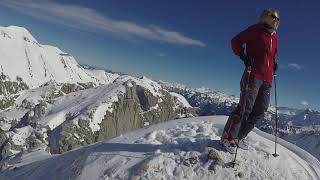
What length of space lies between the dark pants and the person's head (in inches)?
81.2

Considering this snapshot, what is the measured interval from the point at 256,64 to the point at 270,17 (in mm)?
1743

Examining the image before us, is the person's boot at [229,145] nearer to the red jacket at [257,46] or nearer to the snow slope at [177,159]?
the snow slope at [177,159]

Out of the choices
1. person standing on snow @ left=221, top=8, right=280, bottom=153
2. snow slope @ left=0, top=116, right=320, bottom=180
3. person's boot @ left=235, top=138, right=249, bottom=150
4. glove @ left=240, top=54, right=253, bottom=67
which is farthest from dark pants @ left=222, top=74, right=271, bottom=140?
snow slope @ left=0, top=116, right=320, bottom=180

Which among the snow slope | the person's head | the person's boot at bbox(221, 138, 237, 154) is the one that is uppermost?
the person's head

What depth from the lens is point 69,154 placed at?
20.5 meters

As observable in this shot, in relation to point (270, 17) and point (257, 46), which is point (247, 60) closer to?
point (257, 46)

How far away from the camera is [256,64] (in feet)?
53.6

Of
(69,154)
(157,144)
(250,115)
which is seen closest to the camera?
(250,115)

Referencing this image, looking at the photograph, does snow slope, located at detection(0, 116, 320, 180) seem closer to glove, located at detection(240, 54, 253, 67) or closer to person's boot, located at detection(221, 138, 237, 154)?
person's boot, located at detection(221, 138, 237, 154)

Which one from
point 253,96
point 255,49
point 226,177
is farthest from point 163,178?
point 255,49

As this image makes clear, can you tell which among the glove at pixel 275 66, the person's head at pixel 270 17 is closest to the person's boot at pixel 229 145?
the glove at pixel 275 66

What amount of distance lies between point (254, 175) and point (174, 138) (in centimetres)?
380

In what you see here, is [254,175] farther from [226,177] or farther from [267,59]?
[267,59]

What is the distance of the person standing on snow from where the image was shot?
→ 1620cm
